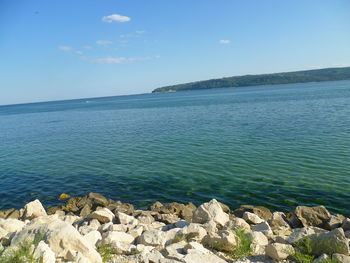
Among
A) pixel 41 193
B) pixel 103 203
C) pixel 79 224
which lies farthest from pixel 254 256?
pixel 41 193

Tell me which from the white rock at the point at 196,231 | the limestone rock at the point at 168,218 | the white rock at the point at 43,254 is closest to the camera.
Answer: the white rock at the point at 43,254

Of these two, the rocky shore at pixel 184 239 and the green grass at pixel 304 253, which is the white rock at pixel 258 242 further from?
the green grass at pixel 304 253

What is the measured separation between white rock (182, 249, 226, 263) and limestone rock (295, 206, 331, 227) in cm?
575

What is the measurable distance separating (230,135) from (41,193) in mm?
21680

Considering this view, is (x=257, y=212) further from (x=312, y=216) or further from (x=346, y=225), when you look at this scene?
(x=346, y=225)

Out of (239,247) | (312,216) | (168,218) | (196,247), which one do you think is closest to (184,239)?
(196,247)

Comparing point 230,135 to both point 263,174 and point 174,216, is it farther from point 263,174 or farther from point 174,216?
point 174,216

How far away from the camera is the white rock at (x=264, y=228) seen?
1128cm

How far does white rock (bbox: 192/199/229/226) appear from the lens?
12580 mm

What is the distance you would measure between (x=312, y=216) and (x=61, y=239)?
10.0m

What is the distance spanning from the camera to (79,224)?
44.6 feet

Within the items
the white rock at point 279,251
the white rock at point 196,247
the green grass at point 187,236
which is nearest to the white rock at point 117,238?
the green grass at point 187,236

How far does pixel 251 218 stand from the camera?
519 inches

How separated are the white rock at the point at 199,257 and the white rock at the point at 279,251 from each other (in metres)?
1.40
